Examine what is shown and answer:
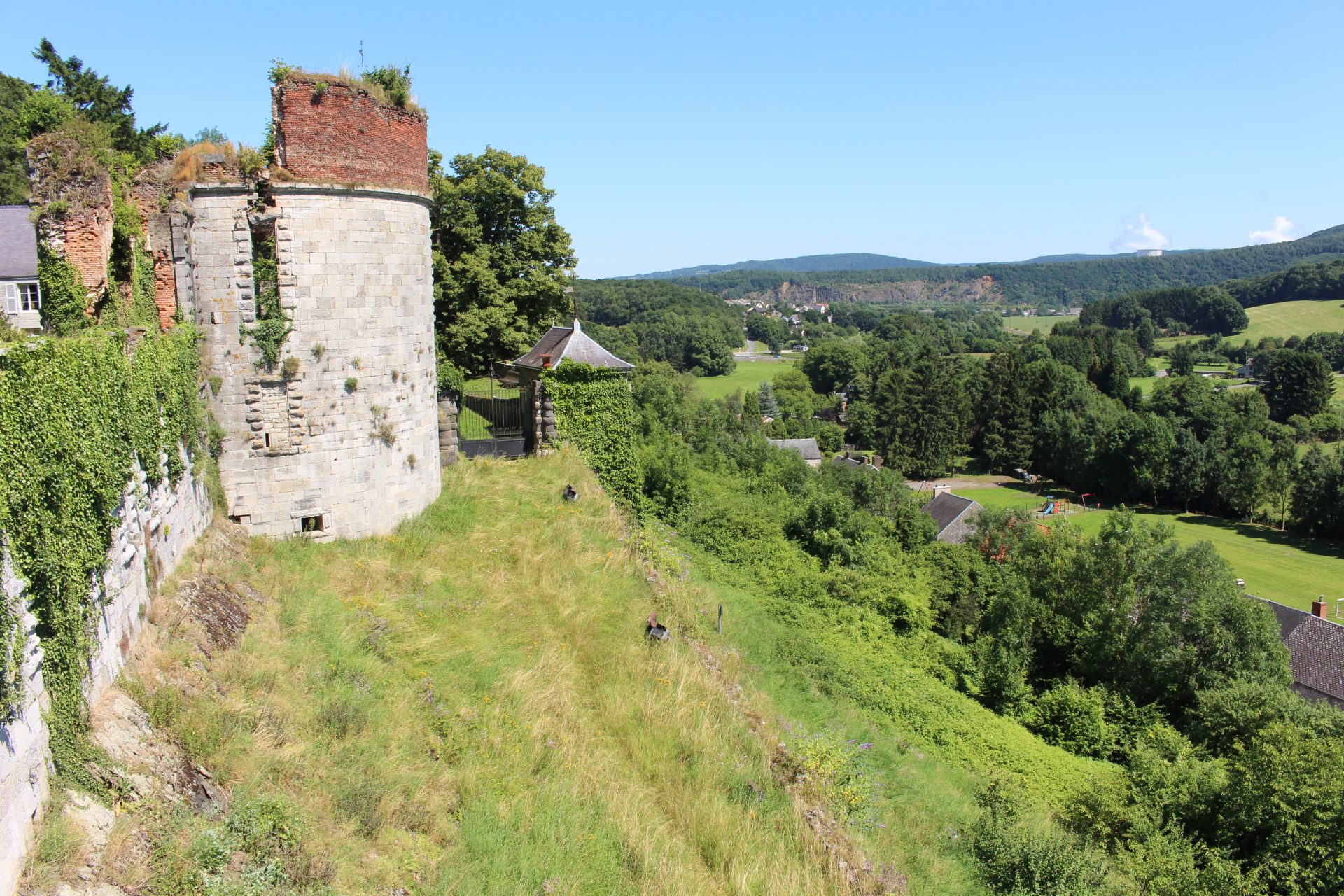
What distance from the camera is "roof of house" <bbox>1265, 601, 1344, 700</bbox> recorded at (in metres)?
28.6

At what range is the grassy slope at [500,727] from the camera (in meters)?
7.93

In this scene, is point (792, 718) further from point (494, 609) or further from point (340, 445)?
point (340, 445)

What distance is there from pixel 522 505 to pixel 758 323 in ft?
562

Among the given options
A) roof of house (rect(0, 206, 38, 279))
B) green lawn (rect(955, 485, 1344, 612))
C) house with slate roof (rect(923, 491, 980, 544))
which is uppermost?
roof of house (rect(0, 206, 38, 279))

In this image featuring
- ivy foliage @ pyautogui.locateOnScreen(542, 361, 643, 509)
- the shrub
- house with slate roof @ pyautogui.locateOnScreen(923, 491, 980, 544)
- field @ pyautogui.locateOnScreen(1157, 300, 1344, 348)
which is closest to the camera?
the shrub

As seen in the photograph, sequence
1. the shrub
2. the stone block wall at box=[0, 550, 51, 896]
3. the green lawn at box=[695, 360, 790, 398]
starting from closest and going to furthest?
the stone block wall at box=[0, 550, 51, 896] < the shrub < the green lawn at box=[695, 360, 790, 398]

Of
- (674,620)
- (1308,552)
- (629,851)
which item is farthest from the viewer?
(1308,552)

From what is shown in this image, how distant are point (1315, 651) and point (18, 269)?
137 ft

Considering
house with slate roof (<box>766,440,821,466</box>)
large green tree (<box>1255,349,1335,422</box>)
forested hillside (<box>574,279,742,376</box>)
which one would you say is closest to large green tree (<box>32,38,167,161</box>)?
house with slate roof (<box>766,440,821,466</box>)

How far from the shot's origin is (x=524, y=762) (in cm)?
938

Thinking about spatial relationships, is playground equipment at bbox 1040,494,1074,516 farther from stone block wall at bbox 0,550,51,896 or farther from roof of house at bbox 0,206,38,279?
stone block wall at bbox 0,550,51,896

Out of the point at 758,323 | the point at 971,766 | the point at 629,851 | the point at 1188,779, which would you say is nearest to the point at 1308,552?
the point at 1188,779

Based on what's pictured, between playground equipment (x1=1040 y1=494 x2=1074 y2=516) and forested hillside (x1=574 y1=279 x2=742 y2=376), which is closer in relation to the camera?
playground equipment (x1=1040 y1=494 x2=1074 y2=516)

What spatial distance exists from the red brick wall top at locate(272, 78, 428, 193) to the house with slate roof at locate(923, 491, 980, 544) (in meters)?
33.9
